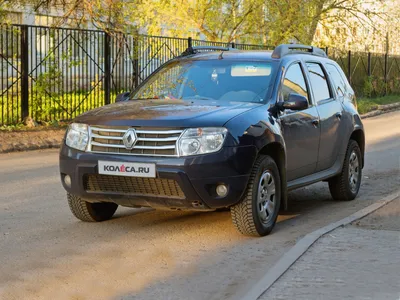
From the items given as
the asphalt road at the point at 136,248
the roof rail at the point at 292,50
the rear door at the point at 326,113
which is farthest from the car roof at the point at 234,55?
the asphalt road at the point at 136,248

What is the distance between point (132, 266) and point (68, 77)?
1509 cm

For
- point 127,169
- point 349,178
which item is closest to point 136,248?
point 127,169

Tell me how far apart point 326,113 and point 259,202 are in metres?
2.16

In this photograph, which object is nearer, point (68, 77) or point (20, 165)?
point (20, 165)

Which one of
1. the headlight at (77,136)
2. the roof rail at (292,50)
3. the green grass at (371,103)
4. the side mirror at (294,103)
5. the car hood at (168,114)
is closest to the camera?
the car hood at (168,114)

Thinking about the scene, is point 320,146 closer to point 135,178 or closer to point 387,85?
point 135,178

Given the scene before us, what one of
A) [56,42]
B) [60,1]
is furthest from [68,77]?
[60,1]

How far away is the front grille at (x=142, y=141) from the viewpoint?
23.8 ft

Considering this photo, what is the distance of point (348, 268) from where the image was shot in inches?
244

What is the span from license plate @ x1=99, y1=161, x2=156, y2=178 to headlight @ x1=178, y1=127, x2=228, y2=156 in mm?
295

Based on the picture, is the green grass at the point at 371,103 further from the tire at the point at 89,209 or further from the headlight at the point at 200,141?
the headlight at the point at 200,141

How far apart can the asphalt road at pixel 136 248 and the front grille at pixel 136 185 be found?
0.45m

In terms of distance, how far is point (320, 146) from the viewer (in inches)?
360

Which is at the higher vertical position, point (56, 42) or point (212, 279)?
point (56, 42)
